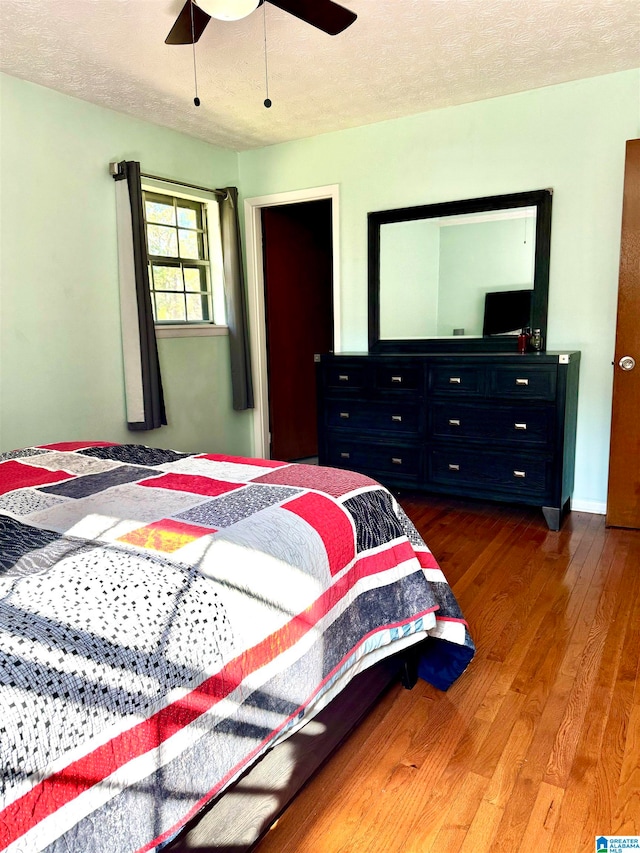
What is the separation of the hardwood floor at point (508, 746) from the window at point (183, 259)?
109 inches

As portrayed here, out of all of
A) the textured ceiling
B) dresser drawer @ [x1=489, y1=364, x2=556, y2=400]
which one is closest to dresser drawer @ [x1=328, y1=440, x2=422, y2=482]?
dresser drawer @ [x1=489, y1=364, x2=556, y2=400]

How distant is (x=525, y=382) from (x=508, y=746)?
2.08m

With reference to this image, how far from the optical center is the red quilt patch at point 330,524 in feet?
4.87

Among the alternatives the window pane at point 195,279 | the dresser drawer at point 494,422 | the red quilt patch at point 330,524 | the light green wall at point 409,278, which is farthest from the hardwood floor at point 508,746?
the window pane at point 195,279

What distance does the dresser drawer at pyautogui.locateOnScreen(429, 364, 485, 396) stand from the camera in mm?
3506

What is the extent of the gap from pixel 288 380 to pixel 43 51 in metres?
2.88

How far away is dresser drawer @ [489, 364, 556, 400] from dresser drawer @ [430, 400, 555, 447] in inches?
2.8

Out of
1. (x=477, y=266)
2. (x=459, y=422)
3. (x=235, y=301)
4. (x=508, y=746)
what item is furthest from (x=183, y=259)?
(x=508, y=746)

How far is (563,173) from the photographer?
11.7 ft

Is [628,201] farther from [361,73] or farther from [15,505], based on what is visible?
[15,505]

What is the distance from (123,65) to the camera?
121 inches

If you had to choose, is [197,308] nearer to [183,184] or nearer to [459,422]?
[183,184]

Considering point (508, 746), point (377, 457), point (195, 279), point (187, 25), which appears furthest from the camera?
point (195, 279)

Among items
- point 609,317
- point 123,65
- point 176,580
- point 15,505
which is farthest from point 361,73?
point 176,580
